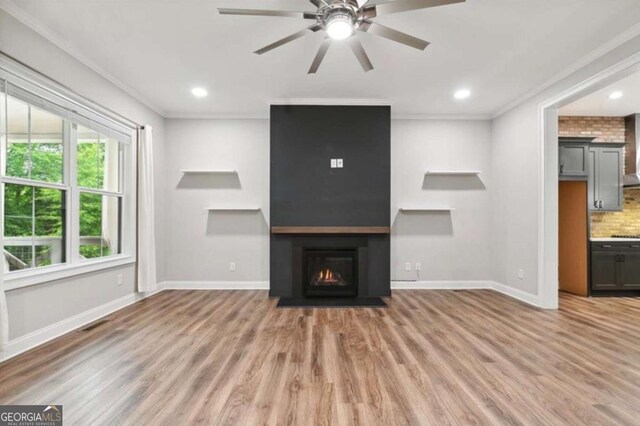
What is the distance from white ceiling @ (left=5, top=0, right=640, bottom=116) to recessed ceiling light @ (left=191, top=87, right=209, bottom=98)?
0.10 m

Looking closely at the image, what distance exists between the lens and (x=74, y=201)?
3.44 metres

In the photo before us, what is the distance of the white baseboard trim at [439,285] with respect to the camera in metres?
5.20

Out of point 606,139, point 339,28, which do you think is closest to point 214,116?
point 339,28

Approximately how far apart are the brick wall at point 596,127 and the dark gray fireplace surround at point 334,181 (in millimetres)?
3077

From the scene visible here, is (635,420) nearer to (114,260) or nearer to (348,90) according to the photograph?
(348,90)

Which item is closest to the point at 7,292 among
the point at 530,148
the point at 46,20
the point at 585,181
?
the point at 46,20

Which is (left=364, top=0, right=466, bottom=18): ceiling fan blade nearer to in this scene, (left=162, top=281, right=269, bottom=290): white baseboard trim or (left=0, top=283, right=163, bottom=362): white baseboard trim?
(left=0, top=283, right=163, bottom=362): white baseboard trim

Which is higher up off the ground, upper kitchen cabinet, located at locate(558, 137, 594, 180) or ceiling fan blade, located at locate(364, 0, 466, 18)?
ceiling fan blade, located at locate(364, 0, 466, 18)

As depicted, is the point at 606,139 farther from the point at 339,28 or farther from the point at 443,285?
the point at 339,28

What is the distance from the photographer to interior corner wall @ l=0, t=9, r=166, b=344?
104 inches

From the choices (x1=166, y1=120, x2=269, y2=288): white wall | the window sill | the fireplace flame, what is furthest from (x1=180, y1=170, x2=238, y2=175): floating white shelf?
→ the fireplace flame

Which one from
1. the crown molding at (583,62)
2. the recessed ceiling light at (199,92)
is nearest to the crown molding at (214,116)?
the recessed ceiling light at (199,92)

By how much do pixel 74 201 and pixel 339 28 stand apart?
3.22 meters

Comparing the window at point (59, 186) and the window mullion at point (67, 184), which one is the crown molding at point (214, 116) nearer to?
the window at point (59, 186)
